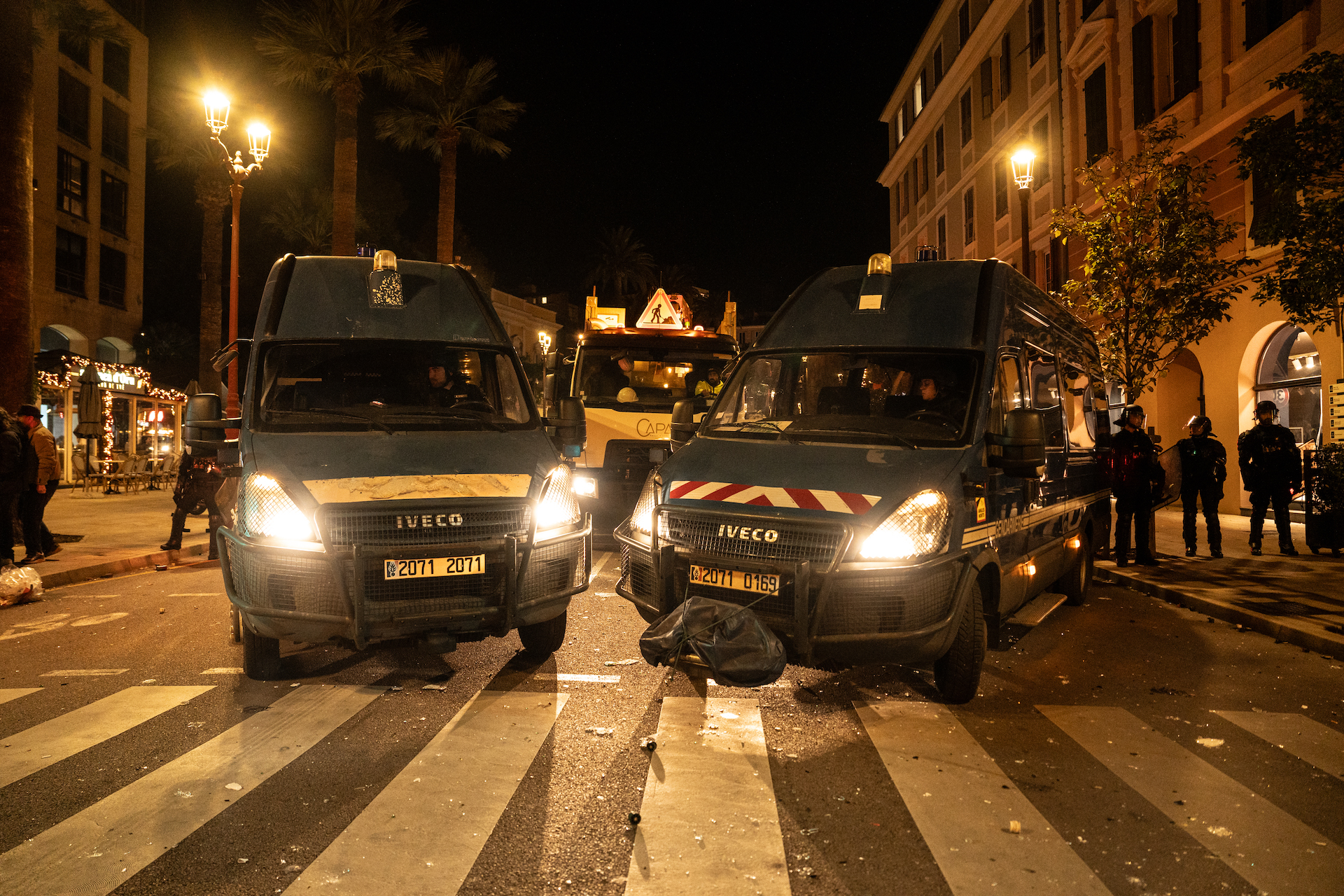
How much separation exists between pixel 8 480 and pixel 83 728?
7018 mm

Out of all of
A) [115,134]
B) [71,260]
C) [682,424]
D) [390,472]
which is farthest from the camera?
[115,134]

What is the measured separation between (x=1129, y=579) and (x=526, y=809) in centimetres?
921

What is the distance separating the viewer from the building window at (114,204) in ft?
126

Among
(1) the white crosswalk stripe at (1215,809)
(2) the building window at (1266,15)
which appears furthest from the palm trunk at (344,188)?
(1) the white crosswalk stripe at (1215,809)

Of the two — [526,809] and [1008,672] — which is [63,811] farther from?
[1008,672]

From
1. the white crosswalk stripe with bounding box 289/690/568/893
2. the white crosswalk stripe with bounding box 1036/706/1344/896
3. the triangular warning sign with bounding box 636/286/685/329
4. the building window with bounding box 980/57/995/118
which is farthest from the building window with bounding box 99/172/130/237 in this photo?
the white crosswalk stripe with bounding box 1036/706/1344/896

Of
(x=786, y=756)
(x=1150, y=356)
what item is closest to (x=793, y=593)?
(x=786, y=756)

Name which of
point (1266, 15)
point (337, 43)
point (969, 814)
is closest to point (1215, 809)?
point (969, 814)

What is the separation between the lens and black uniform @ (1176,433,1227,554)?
12.5m

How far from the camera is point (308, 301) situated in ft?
23.0

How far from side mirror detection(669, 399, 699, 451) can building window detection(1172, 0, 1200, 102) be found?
665 inches

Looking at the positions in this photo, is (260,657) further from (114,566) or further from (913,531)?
(114,566)

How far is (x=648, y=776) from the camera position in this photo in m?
4.48

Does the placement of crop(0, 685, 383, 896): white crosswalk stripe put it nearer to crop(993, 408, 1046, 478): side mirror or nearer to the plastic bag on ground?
crop(993, 408, 1046, 478): side mirror
